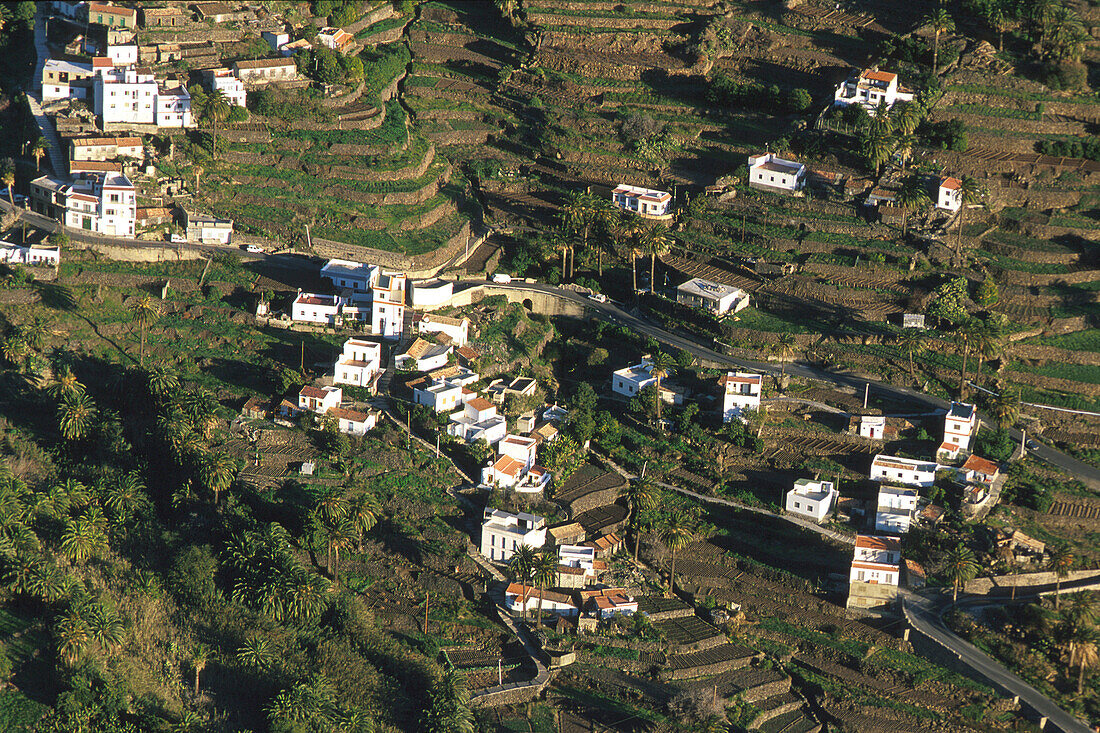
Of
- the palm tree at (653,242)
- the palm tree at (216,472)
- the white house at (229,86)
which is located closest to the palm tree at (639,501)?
the palm tree at (653,242)

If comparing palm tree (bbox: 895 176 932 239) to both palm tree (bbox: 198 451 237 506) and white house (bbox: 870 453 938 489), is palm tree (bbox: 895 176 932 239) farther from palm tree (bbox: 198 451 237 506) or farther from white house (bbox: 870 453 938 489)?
palm tree (bbox: 198 451 237 506)

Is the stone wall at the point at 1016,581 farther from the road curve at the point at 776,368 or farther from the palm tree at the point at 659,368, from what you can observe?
the palm tree at the point at 659,368

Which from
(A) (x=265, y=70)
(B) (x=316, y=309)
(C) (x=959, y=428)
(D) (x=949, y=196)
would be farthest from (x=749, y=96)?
(B) (x=316, y=309)

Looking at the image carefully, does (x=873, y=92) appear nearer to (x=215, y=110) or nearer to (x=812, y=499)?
(x=812, y=499)

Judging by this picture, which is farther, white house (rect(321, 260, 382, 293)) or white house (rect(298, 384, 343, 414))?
white house (rect(321, 260, 382, 293))

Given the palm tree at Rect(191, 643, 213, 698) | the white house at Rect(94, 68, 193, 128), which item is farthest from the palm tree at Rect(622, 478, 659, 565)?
the white house at Rect(94, 68, 193, 128)

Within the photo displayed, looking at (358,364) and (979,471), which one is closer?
(979,471)
